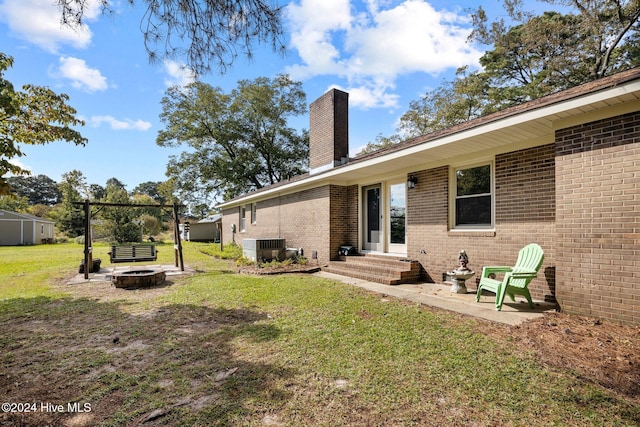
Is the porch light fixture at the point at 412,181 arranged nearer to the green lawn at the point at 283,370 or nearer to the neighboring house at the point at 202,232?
the green lawn at the point at 283,370

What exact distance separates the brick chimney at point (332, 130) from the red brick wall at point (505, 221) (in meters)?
3.68

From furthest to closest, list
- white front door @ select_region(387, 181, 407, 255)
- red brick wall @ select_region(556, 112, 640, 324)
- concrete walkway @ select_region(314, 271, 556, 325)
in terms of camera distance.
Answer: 1. white front door @ select_region(387, 181, 407, 255)
2. concrete walkway @ select_region(314, 271, 556, 325)
3. red brick wall @ select_region(556, 112, 640, 324)

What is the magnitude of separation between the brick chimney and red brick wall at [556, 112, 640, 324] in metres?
6.69

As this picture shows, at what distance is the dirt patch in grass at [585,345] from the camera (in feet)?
8.92

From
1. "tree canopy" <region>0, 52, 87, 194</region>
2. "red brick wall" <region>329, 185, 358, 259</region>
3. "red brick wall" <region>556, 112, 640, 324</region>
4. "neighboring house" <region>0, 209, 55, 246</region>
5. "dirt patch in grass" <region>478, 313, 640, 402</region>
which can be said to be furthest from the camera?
"neighboring house" <region>0, 209, 55, 246</region>

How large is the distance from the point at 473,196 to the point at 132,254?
405 inches

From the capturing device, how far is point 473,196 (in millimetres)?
6684

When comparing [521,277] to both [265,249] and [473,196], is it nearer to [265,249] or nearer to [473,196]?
[473,196]

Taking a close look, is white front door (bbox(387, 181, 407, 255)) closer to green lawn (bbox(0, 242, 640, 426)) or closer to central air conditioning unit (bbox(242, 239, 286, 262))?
green lawn (bbox(0, 242, 640, 426))

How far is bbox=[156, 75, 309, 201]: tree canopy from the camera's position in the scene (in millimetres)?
24391

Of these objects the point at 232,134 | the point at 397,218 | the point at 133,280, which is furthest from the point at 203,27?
the point at 232,134

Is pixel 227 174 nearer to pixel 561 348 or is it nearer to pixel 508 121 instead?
pixel 508 121

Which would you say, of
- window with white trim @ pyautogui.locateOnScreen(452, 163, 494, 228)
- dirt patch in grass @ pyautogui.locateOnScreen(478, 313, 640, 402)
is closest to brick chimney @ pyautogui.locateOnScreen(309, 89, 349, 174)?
window with white trim @ pyautogui.locateOnScreen(452, 163, 494, 228)

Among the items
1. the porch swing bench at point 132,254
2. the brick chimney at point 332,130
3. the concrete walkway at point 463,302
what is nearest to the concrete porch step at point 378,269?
the concrete walkway at point 463,302
